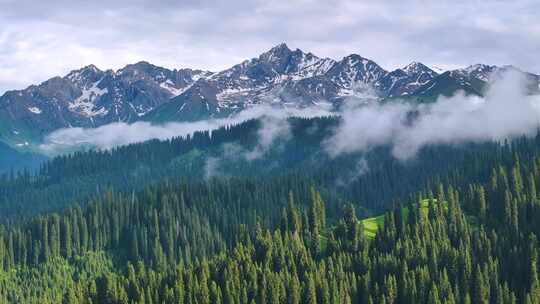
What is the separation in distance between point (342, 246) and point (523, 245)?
47.6 metres

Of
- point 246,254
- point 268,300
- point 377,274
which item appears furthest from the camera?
point 246,254

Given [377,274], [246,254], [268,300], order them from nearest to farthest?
[268,300] → [377,274] → [246,254]

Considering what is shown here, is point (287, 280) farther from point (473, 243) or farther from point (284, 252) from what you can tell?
point (473, 243)

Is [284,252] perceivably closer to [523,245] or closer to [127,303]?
[127,303]

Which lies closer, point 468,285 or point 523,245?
point 468,285

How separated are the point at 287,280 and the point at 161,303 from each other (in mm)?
30793

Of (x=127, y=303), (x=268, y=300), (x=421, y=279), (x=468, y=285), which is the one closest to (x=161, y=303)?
(x=127, y=303)

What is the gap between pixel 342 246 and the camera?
19700 cm

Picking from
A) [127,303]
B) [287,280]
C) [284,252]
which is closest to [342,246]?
[284,252]

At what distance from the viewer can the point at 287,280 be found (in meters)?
172

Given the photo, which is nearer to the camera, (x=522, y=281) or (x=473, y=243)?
(x=522, y=281)

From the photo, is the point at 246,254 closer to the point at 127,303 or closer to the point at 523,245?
the point at 127,303

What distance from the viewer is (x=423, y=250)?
183m

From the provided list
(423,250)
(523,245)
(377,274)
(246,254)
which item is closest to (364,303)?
(377,274)
